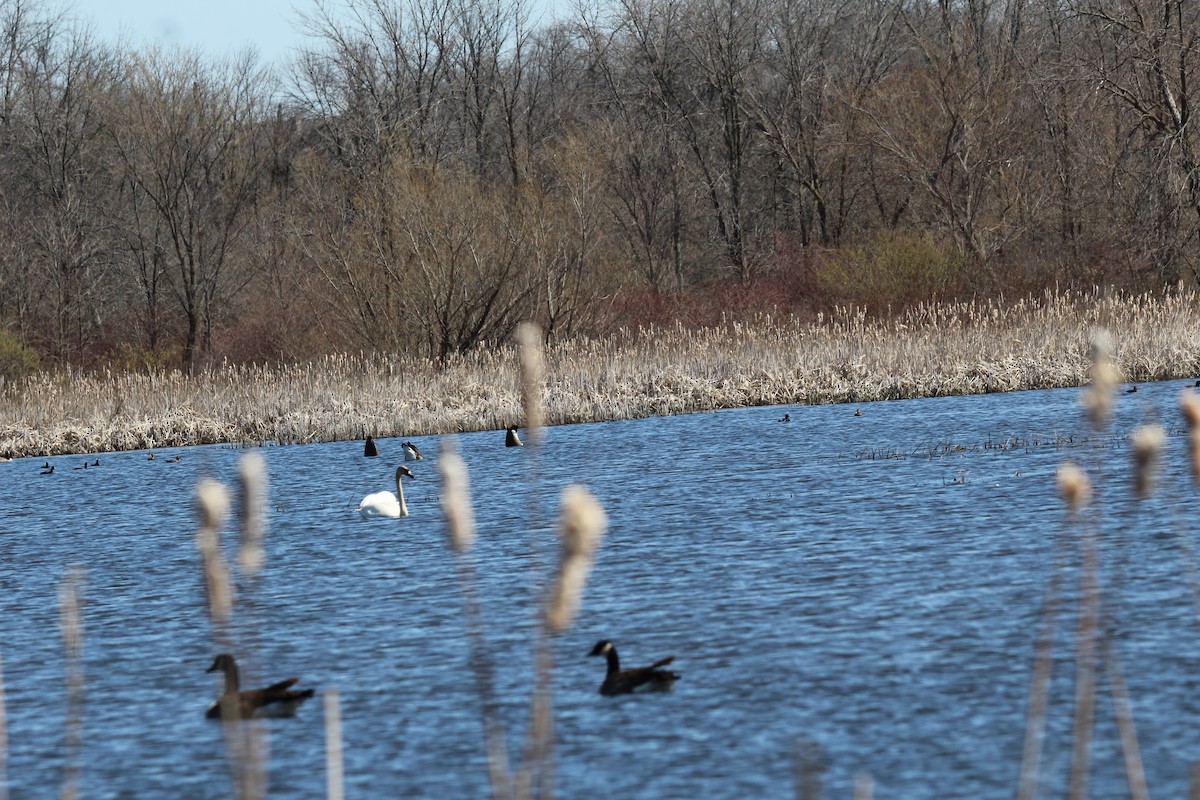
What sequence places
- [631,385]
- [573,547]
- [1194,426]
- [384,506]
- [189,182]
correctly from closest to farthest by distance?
[573,547] < [1194,426] < [384,506] < [631,385] < [189,182]

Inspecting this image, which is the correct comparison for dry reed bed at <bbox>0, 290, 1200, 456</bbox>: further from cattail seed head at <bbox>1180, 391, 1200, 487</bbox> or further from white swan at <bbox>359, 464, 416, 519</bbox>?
cattail seed head at <bbox>1180, 391, 1200, 487</bbox>

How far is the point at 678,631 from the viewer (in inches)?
314

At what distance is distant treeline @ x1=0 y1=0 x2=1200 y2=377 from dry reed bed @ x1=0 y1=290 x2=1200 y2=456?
4.00 meters

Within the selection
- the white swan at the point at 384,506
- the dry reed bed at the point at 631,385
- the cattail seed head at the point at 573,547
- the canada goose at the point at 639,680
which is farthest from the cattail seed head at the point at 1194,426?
the dry reed bed at the point at 631,385

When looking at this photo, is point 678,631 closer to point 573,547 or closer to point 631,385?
point 573,547

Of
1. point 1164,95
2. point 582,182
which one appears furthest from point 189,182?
point 1164,95

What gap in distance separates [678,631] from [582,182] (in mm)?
23721

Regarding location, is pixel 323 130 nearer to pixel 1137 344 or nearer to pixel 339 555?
pixel 1137 344

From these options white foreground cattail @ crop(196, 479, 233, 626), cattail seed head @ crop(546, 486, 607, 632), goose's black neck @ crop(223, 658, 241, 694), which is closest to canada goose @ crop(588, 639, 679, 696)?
goose's black neck @ crop(223, 658, 241, 694)

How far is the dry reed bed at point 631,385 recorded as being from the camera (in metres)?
22.3

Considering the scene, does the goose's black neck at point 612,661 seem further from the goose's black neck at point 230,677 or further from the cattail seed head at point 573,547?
the cattail seed head at point 573,547

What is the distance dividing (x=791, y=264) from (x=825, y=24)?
25.6 feet

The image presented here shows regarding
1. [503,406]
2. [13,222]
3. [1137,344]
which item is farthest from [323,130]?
[1137,344]

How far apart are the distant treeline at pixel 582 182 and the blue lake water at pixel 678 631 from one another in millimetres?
13105
